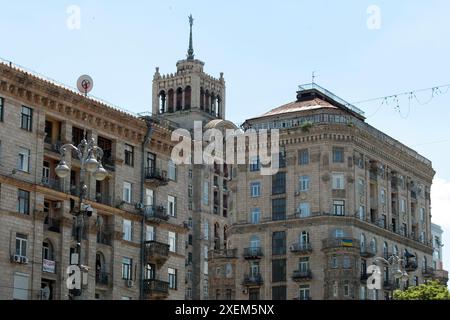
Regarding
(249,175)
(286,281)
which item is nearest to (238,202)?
(249,175)

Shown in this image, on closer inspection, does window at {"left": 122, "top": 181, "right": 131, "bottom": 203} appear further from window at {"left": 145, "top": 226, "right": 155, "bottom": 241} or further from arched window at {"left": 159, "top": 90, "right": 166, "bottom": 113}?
arched window at {"left": 159, "top": 90, "right": 166, "bottom": 113}

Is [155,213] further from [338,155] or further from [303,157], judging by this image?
[338,155]

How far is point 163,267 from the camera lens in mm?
61250

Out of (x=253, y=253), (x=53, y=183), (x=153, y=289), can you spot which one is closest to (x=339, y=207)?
(x=253, y=253)

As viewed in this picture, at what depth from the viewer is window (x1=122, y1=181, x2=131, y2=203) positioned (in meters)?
59.4

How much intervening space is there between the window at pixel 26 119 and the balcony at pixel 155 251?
11.0 meters

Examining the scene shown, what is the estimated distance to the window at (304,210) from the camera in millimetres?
93019

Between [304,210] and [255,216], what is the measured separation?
5.64 meters

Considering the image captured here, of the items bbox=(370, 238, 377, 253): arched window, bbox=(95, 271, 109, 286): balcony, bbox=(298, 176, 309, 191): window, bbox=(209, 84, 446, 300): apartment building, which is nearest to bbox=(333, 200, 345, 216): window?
bbox=(209, 84, 446, 300): apartment building

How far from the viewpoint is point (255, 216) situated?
9656 centimetres

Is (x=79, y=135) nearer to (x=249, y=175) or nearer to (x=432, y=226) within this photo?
(x=249, y=175)

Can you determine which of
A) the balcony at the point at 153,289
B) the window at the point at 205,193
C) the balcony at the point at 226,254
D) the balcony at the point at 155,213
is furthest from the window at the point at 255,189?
the balcony at the point at 153,289

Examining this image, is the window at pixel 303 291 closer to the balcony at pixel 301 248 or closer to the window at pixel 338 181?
the balcony at pixel 301 248

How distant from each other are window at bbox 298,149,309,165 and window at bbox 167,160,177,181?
32.2 m
